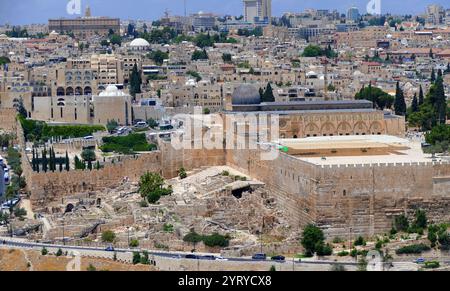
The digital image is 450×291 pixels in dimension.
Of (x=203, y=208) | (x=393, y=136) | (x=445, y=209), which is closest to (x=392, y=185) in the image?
(x=445, y=209)

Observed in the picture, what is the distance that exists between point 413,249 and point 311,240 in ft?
Result: 4.61

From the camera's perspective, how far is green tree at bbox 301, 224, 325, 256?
18312mm

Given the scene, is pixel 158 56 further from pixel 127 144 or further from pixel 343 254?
pixel 343 254

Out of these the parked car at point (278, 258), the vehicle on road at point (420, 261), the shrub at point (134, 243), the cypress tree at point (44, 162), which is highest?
the cypress tree at point (44, 162)

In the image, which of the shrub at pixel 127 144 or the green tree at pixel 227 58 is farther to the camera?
the green tree at pixel 227 58

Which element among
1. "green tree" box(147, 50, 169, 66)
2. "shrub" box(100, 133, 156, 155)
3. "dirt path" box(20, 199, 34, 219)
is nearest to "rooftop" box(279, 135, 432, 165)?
"dirt path" box(20, 199, 34, 219)

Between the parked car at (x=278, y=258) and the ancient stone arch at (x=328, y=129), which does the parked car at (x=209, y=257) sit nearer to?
the parked car at (x=278, y=258)

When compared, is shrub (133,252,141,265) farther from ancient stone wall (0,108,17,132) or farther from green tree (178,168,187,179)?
ancient stone wall (0,108,17,132)

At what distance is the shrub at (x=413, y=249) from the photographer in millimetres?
18141

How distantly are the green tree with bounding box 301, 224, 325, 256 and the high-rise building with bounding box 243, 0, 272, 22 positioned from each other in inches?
3101

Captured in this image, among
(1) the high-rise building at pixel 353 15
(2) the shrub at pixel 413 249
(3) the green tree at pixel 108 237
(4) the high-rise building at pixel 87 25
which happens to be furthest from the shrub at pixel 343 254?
(1) the high-rise building at pixel 353 15

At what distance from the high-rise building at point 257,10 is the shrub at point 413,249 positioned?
78.9m
